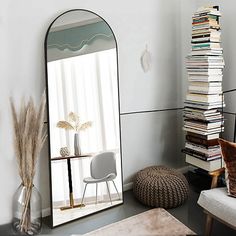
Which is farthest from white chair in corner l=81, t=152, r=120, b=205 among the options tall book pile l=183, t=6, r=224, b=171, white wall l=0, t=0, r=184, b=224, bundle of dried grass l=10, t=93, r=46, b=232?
→ tall book pile l=183, t=6, r=224, b=171

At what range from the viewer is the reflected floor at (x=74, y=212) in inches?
93.5

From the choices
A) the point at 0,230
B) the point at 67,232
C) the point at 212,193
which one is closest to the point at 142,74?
the point at 212,193

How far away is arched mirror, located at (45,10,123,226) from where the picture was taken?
2.36m

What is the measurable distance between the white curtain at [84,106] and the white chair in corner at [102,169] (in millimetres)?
49

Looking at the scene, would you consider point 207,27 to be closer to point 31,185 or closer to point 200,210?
point 200,210

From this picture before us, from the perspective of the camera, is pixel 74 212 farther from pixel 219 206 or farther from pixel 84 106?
pixel 219 206

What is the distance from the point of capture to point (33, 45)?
2287mm

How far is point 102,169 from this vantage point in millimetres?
2609

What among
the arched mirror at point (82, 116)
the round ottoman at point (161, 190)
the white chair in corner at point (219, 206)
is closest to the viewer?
the white chair in corner at point (219, 206)

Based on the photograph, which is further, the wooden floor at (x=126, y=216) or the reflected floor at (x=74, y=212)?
the reflected floor at (x=74, y=212)

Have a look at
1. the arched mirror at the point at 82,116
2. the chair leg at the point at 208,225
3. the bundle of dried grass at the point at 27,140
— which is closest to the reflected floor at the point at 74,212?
the arched mirror at the point at 82,116

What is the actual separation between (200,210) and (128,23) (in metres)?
1.94

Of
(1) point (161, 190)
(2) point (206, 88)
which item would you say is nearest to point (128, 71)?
(2) point (206, 88)

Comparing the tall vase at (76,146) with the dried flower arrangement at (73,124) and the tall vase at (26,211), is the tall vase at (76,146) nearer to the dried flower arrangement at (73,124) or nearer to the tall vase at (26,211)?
the dried flower arrangement at (73,124)
